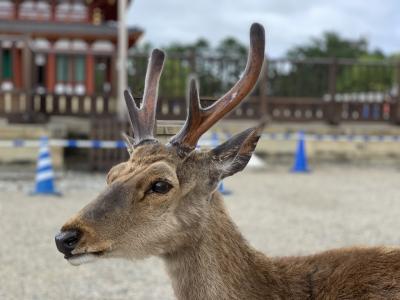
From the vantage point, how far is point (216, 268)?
280 centimetres

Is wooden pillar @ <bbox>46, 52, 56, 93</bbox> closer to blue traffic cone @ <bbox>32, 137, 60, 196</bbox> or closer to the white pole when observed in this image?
the white pole

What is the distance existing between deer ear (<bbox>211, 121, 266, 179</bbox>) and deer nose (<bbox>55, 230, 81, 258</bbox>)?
81cm

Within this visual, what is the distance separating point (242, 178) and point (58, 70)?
9.48 m

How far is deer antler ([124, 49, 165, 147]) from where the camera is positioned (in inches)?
122

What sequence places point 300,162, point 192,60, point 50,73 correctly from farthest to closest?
1. point 50,73
2. point 192,60
3. point 300,162

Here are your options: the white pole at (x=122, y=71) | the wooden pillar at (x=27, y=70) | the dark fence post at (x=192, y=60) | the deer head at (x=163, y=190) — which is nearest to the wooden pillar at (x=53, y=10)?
the white pole at (x=122, y=71)

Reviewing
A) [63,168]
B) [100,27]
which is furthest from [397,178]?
[100,27]

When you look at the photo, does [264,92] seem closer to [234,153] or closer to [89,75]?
[89,75]

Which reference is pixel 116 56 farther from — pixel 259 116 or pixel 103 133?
pixel 259 116

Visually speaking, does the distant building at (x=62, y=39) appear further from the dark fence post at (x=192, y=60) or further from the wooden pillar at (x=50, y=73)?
the dark fence post at (x=192, y=60)

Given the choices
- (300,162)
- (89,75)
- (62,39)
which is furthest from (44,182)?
(62,39)

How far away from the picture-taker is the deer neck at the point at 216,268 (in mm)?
2770

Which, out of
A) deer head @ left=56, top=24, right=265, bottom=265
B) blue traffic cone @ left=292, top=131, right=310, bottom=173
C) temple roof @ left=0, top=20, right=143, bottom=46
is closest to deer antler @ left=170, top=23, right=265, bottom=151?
deer head @ left=56, top=24, right=265, bottom=265

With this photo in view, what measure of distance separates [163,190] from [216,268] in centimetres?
48
